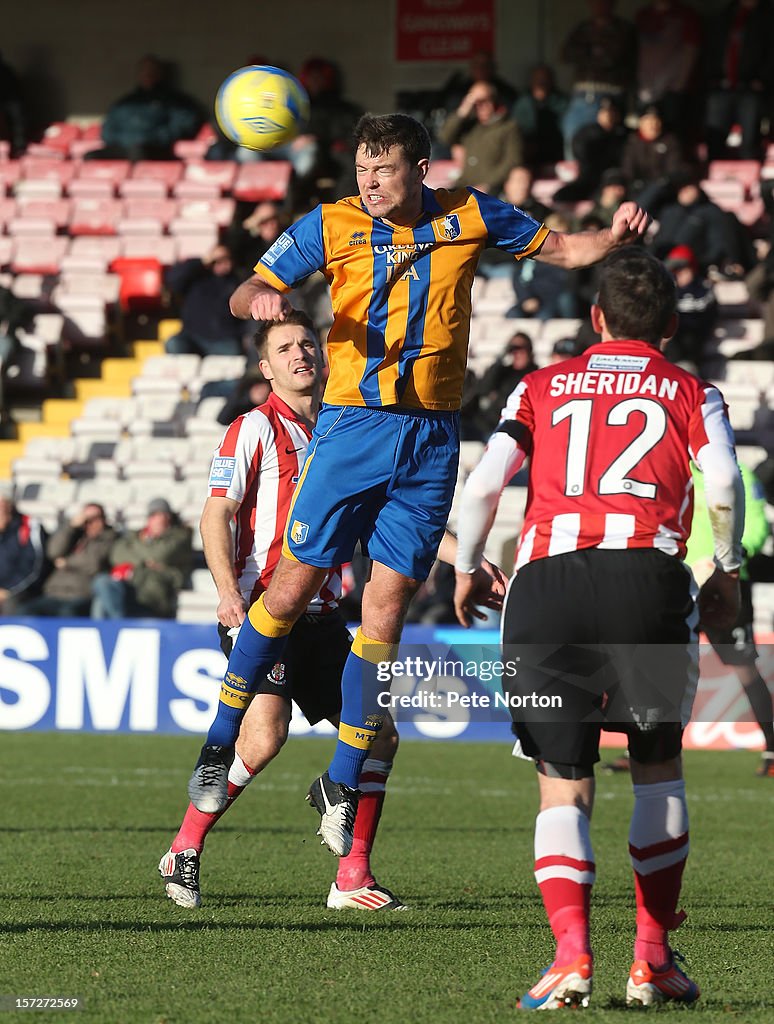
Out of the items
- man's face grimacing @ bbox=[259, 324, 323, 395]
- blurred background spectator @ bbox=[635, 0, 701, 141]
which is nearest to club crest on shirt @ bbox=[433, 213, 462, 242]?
man's face grimacing @ bbox=[259, 324, 323, 395]

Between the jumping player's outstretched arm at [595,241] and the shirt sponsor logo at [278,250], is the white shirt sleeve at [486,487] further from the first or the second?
the shirt sponsor logo at [278,250]

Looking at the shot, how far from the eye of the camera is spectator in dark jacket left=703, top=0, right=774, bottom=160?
58.2 ft

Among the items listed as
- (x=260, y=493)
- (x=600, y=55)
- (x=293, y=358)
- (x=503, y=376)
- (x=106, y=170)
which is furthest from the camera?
(x=106, y=170)

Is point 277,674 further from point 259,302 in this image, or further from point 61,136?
point 61,136

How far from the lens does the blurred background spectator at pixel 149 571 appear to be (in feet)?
46.8

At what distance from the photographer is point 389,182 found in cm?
529

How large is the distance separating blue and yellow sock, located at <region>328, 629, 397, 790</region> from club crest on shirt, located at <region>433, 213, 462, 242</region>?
134 cm

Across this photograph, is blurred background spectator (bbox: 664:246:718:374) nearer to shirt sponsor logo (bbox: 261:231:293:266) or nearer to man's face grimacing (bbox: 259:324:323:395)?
man's face grimacing (bbox: 259:324:323:395)

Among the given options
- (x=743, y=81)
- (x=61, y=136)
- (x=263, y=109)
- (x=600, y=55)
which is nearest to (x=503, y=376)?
(x=743, y=81)

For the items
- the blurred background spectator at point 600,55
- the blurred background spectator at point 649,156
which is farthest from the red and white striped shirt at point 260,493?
the blurred background spectator at point 600,55

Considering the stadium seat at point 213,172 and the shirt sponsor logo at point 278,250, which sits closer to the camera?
the shirt sponsor logo at point 278,250

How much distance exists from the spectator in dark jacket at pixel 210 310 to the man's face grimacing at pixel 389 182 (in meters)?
12.2

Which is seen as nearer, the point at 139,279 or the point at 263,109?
the point at 263,109

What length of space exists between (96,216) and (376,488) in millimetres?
15469
